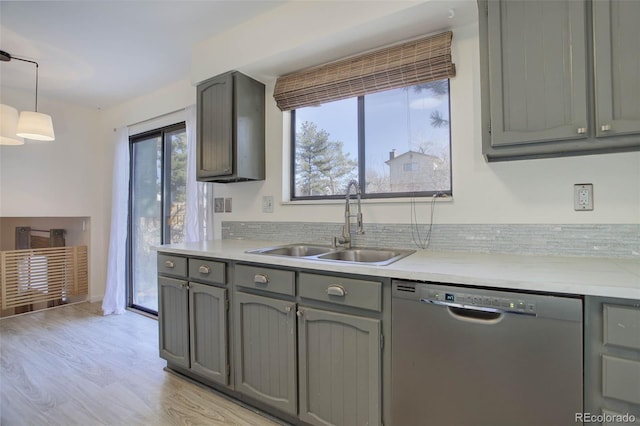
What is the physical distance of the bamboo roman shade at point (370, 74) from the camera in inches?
71.2

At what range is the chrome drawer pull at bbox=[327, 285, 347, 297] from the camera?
1.44 metres

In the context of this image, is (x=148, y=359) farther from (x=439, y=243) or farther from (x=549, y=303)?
(x=549, y=303)

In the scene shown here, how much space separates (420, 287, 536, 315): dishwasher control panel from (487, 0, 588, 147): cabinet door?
73 cm

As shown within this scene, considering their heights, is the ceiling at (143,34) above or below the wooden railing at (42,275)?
above

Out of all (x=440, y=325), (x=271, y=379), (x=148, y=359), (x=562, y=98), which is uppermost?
(x=562, y=98)

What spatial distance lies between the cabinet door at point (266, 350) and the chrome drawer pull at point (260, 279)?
0.09 metres

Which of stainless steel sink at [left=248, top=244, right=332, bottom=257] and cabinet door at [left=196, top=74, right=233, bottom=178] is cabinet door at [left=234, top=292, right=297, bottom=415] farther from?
cabinet door at [left=196, top=74, right=233, bottom=178]

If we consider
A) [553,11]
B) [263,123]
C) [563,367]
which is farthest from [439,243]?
[263,123]

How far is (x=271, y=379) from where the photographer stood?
5.60 feet

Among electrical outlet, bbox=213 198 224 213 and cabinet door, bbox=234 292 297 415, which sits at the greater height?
electrical outlet, bbox=213 198 224 213

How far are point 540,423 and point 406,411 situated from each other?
18.6 inches

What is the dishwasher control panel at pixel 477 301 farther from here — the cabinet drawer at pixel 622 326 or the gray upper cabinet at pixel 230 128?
the gray upper cabinet at pixel 230 128

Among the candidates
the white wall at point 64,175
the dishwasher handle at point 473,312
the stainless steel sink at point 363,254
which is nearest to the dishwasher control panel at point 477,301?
the dishwasher handle at point 473,312

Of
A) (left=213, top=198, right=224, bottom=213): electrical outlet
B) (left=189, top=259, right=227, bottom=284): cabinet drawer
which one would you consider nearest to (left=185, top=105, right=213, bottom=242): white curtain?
(left=213, top=198, right=224, bottom=213): electrical outlet
